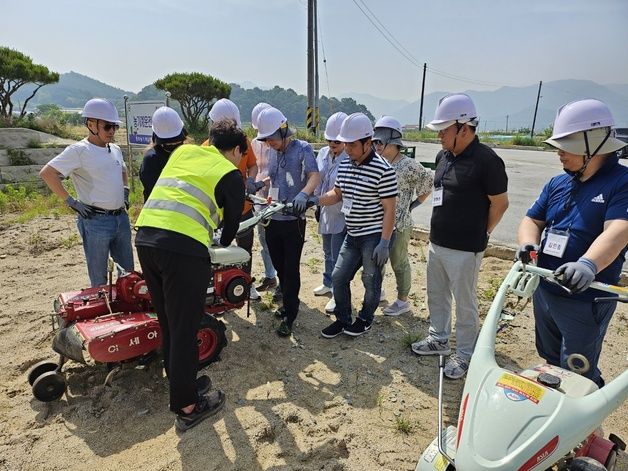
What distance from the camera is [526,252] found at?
2010mm

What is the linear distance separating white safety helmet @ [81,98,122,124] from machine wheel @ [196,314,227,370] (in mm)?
1815

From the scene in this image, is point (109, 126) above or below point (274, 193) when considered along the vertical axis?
above

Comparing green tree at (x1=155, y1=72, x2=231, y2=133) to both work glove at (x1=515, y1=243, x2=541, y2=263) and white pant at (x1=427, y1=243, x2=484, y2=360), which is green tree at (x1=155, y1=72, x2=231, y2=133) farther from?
work glove at (x1=515, y1=243, x2=541, y2=263)

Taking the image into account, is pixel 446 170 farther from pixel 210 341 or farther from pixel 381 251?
pixel 210 341

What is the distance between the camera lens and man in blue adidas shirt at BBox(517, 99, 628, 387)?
6.23ft

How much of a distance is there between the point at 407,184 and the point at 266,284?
1.99 meters

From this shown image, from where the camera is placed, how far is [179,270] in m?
2.25

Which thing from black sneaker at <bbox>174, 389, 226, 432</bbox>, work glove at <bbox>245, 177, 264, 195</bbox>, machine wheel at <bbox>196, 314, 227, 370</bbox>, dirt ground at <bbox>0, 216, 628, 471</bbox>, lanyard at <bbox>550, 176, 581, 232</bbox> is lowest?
dirt ground at <bbox>0, 216, 628, 471</bbox>

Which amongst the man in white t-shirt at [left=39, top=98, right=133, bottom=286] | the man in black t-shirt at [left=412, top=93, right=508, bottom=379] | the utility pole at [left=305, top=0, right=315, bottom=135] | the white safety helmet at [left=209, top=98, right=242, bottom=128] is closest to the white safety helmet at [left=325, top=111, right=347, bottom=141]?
the white safety helmet at [left=209, top=98, right=242, bottom=128]

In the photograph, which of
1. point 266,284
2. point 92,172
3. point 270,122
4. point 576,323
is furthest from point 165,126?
point 576,323

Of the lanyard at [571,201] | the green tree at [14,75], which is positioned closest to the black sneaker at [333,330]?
the lanyard at [571,201]

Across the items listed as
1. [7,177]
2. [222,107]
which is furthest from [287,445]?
[7,177]

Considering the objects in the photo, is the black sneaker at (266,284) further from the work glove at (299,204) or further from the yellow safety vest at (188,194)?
the yellow safety vest at (188,194)

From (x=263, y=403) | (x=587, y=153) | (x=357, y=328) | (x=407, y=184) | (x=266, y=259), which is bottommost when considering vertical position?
(x=263, y=403)
